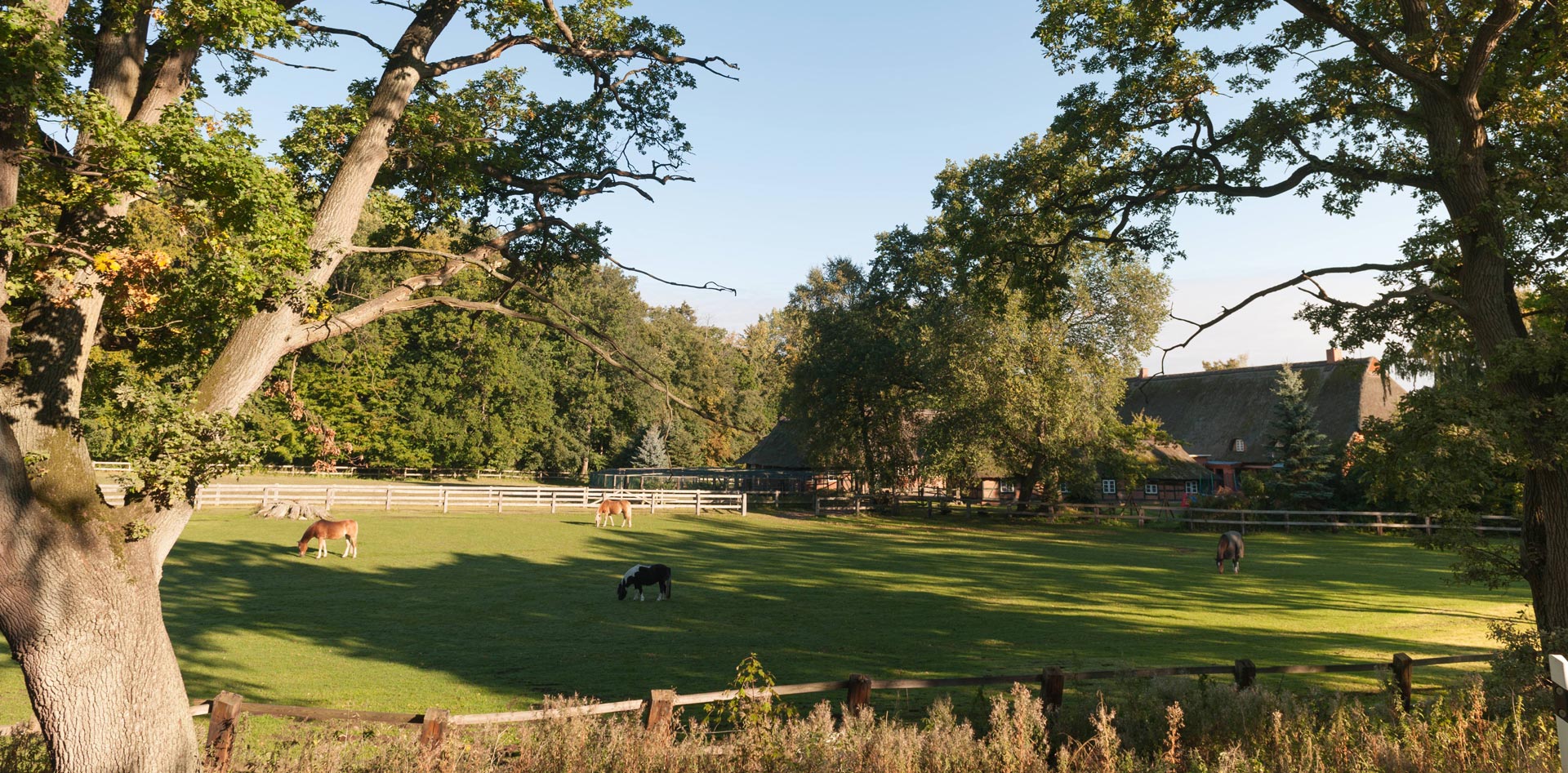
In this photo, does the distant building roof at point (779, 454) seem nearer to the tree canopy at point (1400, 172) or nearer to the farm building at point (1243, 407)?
the farm building at point (1243, 407)

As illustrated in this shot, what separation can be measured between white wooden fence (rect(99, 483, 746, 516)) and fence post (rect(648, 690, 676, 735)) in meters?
27.7

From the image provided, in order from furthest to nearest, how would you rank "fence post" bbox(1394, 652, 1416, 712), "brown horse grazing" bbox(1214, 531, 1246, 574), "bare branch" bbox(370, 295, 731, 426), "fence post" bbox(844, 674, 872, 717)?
1. "brown horse grazing" bbox(1214, 531, 1246, 574)
2. "fence post" bbox(1394, 652, 1416, 712)
3. "fence post" bbox(844, 674, 872, 717)
4. "bare branch" bbox(370, 295, 731, 426)

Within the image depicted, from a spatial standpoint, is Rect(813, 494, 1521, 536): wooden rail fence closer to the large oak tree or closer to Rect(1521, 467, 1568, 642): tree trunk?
Rect(1521, 467, 1568, 642): tree trunk

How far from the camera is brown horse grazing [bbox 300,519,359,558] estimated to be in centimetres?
2192

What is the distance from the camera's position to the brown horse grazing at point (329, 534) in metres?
21.9

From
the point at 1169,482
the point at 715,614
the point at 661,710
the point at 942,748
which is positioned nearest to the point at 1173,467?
the point at 1169,482

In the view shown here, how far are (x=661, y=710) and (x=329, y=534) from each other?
17880mm

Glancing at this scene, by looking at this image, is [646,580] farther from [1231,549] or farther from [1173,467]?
[1173,467]

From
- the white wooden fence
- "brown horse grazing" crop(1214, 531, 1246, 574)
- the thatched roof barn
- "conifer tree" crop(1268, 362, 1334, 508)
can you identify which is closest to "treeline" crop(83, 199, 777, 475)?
the white wooden fence

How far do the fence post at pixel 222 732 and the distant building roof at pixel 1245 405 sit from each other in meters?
45.7

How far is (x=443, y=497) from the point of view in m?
37.2

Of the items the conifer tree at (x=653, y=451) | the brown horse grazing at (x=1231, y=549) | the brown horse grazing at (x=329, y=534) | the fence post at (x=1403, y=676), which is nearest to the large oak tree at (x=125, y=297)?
the fence post at (x=1403, y=676)

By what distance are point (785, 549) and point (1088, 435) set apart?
678 inches

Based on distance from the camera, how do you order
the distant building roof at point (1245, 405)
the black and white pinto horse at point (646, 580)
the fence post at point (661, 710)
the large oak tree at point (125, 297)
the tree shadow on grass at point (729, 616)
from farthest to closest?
the distant building roof at point (1245, 405)
the black and white pinto horse at point (646, 580)
the tree shadow on grass at point (729, 616)
the fence post at point (661, 710)
the large oak tree at point (125, 297)
